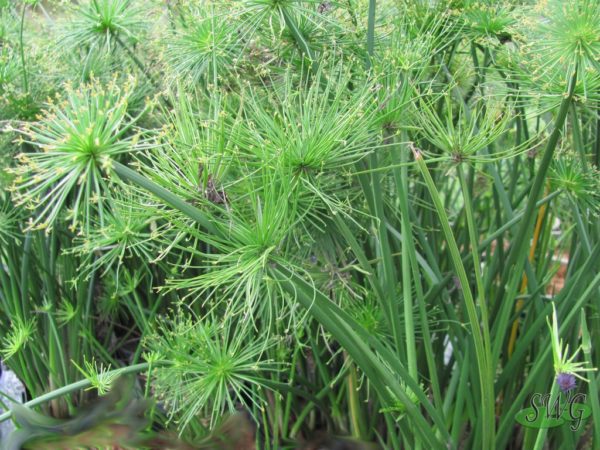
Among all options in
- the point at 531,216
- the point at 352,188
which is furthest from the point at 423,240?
the point at 531,216

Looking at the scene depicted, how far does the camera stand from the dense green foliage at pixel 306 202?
1296 mm

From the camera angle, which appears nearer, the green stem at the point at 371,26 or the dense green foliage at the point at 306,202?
the dense green foliage at the point at 306,202

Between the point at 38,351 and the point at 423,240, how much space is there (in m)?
1.37

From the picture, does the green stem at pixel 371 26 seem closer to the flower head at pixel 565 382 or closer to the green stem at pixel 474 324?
the green stem at pixel 474 324

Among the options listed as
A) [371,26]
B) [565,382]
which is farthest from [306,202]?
[565,382]

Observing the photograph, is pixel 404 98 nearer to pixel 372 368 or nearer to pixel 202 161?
pixel 202 161

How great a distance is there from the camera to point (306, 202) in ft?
5.21

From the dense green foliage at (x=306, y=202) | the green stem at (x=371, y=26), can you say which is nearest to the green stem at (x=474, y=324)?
the dense green foliage at (x=306, y=202)

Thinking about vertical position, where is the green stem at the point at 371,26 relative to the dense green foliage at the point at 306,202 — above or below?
above

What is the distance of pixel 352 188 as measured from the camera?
1.75 meters

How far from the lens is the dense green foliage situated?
1.30 meters

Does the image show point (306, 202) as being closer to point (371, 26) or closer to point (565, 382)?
point (371, 26)

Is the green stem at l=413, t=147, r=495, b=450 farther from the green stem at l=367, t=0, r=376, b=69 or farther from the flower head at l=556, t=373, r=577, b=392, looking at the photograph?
the green stem at l=367, t=0, r=376, b=69

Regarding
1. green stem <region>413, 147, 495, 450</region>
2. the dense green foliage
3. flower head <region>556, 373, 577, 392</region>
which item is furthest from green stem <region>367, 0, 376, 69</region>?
flower head <region>556, 373, 577, 392</region>
